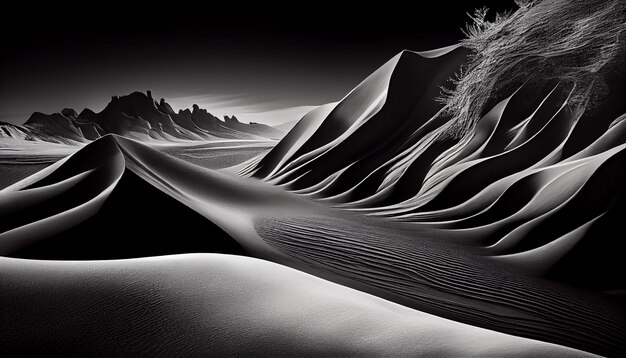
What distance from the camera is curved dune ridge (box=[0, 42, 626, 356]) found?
7.02ft

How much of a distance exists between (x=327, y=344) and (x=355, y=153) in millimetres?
8837

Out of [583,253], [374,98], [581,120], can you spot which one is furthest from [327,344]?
[374,98]

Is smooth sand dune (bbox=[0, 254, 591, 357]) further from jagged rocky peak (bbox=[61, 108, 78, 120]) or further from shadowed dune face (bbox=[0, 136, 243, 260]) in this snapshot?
jagged rocky peak (bbox=[61, 108, 78, 120])

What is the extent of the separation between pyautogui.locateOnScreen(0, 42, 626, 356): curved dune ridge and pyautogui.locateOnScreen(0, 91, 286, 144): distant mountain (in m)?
39.8

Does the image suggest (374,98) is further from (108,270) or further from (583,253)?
(108,270)

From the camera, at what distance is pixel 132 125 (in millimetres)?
66188

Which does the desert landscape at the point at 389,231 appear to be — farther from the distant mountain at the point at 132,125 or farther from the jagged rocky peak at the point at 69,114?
the jagged rocky peak at the point at 69,114

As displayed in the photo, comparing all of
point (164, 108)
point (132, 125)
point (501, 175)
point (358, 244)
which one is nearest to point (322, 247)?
point (358, 244)

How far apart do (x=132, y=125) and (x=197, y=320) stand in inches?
2726

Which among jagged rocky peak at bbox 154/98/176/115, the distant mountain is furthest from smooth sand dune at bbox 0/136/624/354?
jagged rocky peak at bbox 154/98/176/115

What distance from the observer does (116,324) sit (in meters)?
2.12

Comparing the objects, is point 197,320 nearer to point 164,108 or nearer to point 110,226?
point 110,226

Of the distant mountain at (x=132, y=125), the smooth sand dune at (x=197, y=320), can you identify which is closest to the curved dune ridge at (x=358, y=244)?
the smooth sand dune at (x=197, y=320)

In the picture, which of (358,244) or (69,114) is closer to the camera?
(358,244)
